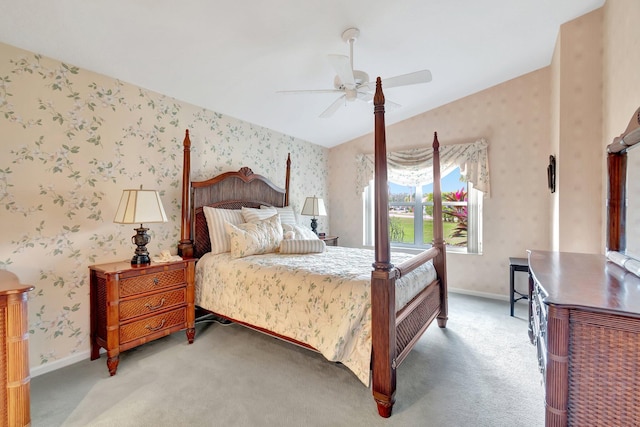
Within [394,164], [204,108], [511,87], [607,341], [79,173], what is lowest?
[607,341]

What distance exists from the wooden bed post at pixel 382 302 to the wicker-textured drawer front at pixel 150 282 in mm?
1807

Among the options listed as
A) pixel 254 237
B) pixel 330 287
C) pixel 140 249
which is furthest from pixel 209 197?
pixel 330 287

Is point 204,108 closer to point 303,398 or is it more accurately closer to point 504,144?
point 303,398

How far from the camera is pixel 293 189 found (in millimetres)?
4691

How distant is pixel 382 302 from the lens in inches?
70.1

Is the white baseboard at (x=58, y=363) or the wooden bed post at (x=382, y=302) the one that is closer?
the wooden bed post at (x=382, y=302)

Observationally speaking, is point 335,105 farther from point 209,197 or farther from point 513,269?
point 513,269

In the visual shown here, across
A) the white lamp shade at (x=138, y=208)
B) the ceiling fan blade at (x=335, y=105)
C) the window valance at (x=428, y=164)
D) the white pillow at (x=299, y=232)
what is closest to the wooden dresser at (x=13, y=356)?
the white lamp shade at (x=138, y=208)

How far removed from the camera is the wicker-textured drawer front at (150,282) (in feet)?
7.54

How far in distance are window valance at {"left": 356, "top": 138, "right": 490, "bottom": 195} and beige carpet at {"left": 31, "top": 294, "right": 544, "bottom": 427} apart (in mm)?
2153

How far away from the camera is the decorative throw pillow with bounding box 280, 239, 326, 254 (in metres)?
3.14

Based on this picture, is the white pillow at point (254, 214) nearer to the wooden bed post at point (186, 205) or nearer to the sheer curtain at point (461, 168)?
the wooden bed post at point (186, 205)

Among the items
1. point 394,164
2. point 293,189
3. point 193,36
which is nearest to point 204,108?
point 193,36

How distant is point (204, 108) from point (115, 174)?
1257 mm
